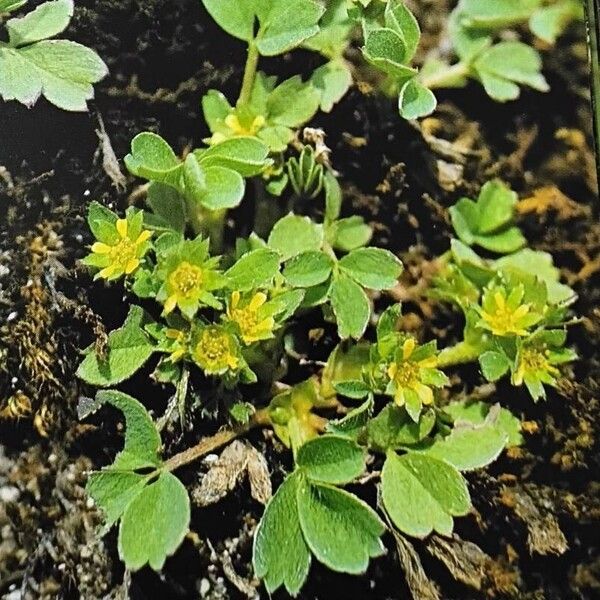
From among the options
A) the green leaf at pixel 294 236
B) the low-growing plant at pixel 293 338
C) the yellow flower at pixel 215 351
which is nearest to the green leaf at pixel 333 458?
the low-growing plant at pixel 293 338

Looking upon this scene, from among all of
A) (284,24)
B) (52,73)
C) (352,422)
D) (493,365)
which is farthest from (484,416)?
(52,73)

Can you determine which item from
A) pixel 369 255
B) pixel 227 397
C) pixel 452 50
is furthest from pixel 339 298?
pixel 452 50

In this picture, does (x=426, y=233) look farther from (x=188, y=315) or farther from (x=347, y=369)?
(x=188, y=315)

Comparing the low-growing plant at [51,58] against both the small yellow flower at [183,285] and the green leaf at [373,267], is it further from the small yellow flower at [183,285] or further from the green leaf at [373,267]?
the green leaf at [373,267]

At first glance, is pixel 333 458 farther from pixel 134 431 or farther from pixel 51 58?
pixel 51 58

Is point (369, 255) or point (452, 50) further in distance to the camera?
point (452, 50)

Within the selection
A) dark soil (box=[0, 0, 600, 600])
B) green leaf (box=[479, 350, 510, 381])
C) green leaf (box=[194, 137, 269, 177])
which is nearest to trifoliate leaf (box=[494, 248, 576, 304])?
dark soil (box=[0, 0, 600, 600])
